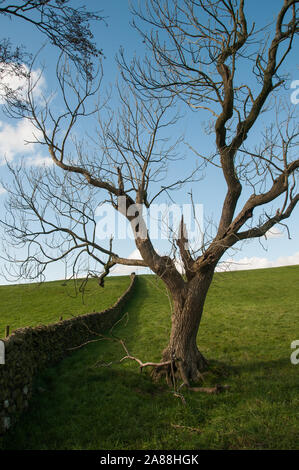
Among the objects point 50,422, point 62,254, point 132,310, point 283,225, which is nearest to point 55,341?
point 62,254

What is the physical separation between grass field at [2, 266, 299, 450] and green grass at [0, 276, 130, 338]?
8.92 meters

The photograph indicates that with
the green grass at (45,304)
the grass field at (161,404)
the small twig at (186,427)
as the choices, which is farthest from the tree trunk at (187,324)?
the green grass at (45,304)

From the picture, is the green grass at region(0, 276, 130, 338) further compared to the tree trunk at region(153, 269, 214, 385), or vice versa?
the green grass at region(0, 276, 130, 338)

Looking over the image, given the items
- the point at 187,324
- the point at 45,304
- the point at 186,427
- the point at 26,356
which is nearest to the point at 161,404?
the point at 186,427

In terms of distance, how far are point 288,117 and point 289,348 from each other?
8.79 metres

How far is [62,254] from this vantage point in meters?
9.88

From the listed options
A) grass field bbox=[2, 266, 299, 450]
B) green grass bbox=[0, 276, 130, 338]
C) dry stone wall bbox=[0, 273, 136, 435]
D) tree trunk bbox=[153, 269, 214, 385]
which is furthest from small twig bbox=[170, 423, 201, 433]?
green grass bbox=[0, 276, 130, 338]

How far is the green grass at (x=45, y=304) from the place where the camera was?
2214 centimetres

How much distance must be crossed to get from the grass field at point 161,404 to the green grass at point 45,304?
29.3 ft

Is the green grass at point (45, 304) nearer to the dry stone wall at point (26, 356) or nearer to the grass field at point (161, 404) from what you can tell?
the dry stone wall at point (26, 356)

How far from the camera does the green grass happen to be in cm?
2214

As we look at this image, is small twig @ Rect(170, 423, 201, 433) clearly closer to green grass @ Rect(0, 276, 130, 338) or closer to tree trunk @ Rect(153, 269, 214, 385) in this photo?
tree trunk @ Rect(153, 269, 214, 385)

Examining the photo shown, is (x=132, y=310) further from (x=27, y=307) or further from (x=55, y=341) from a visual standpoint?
(x=55, y=341)

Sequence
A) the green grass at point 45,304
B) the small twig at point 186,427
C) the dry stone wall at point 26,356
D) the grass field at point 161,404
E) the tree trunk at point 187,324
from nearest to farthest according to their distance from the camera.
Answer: the grass field at point 161,404 < the small twig at point 186,427 < the dry stone wall at point 26,356 < the tree trunk at point 187,324 < the green grass at point 45,304
